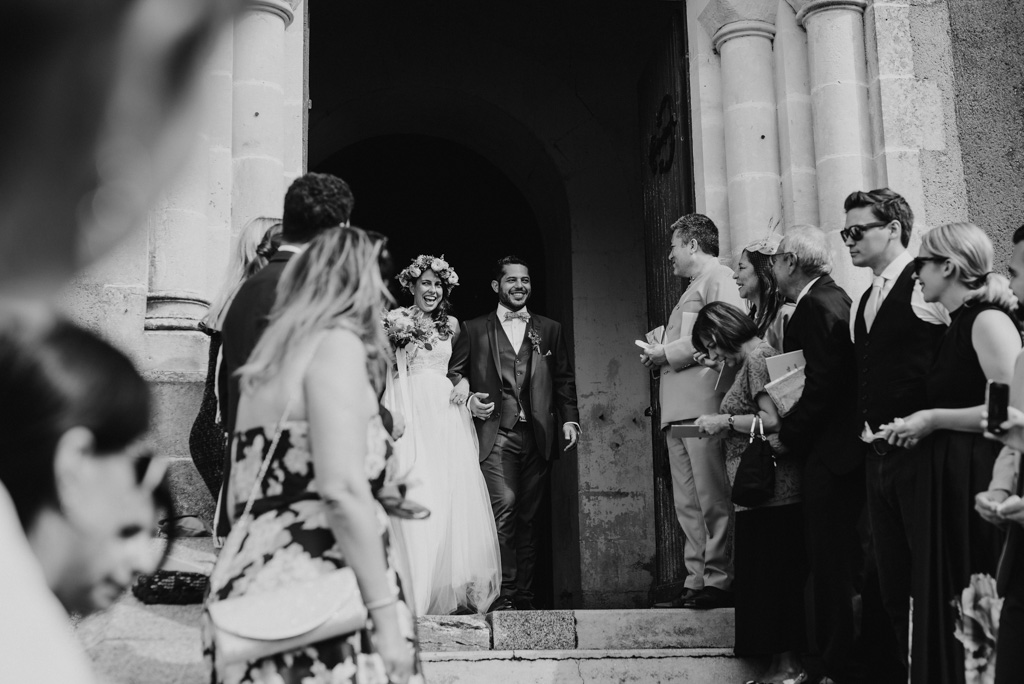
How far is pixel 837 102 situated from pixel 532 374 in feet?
7.01

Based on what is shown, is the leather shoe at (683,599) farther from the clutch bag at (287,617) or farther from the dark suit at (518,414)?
the clutch bag at (287,617)

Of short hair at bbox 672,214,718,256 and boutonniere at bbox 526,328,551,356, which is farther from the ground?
short hair at bbox 672,214,718,256

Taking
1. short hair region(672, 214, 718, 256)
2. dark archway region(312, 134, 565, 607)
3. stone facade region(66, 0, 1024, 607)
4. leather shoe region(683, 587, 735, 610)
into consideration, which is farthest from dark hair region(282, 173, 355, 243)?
dark archway region(312, 134, 565, 607)

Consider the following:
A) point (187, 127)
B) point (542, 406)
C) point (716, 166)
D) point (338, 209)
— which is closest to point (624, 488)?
point (542, 406)

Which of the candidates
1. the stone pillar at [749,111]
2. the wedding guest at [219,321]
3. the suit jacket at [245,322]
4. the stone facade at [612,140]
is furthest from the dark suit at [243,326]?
the stone pillar at [749,111]

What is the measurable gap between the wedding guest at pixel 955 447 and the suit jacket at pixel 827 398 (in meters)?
0.52

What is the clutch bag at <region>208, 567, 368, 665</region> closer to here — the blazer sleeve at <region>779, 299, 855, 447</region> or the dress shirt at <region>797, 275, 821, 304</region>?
the blazer sleeve at <region>779, 299, 855, 447</region>

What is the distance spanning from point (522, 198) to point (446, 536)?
6.50 m

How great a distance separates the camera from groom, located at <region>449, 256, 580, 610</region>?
6578 millimetres

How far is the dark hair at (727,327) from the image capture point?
5250 mm

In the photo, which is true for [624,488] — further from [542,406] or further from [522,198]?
[522,198]

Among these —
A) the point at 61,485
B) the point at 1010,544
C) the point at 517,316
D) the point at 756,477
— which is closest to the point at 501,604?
the point at 517,316

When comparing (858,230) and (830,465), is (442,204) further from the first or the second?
(830,465)

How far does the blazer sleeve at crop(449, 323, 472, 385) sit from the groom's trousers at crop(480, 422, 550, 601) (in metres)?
0.40
